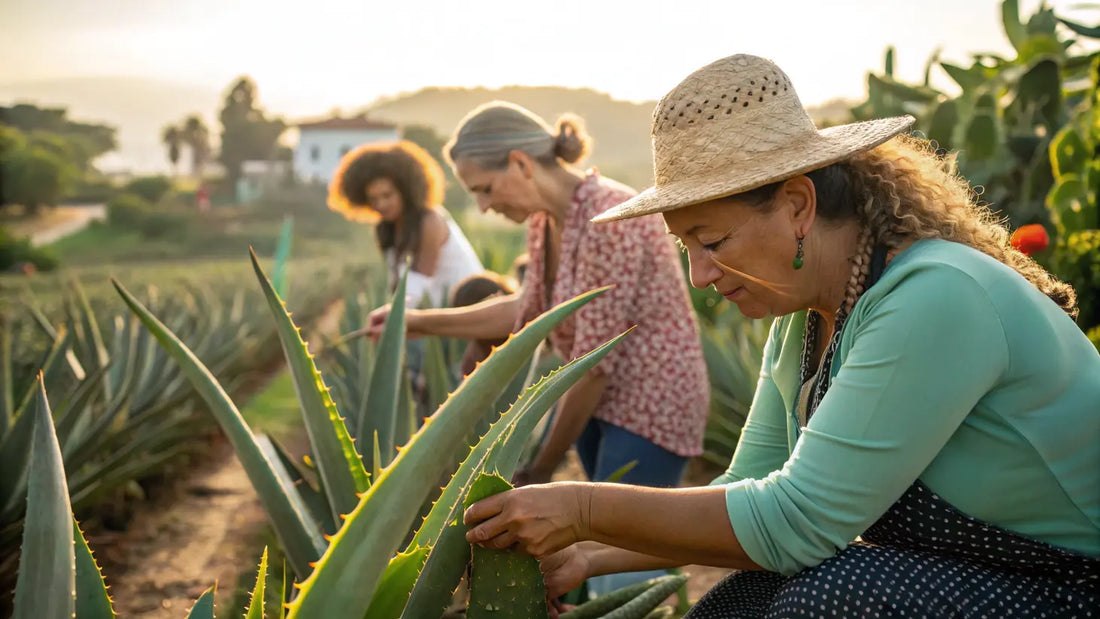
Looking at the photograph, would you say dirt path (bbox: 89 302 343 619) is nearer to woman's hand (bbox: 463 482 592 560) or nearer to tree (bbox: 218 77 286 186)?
woman's hand (bbox: 463 482 592 560)

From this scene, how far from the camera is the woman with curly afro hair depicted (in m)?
3.91

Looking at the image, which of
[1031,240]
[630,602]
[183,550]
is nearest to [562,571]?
[630,602]

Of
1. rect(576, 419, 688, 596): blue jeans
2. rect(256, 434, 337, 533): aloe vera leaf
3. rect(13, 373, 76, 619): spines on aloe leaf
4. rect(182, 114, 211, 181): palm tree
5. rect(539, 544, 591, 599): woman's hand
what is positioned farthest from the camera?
rect(182, 114, 211, 181): palm tree

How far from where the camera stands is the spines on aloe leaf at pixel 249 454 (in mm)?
1360

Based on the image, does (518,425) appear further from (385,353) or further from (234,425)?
(385,353)

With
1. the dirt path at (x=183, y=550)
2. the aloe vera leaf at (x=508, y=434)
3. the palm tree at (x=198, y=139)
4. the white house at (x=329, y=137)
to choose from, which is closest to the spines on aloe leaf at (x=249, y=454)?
the aloe vera leaf at (x=508, y=434)

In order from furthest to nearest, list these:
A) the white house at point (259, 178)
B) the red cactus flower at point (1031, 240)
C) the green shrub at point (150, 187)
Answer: the white house at point (259, 178) < the green shrub at point (150, 187) < the red cactus flower at point (1031, 240)

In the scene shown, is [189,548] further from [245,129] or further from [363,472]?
→ [245,129]

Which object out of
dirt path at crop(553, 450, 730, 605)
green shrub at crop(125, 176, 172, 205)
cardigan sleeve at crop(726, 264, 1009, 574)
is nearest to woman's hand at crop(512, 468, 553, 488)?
dirt path at crop(553, 450, 730, 605)

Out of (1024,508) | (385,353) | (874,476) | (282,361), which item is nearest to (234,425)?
(385,353)

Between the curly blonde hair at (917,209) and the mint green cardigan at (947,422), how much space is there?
2.3 inches

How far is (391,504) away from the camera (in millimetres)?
1182

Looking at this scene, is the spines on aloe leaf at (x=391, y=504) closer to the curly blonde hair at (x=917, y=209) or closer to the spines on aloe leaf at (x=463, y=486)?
the spines on aloe leaf at (x=463, y=486)

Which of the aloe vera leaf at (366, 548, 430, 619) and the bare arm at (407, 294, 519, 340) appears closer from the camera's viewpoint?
the aloe vera leaf at (366, 548, 430, 619)
